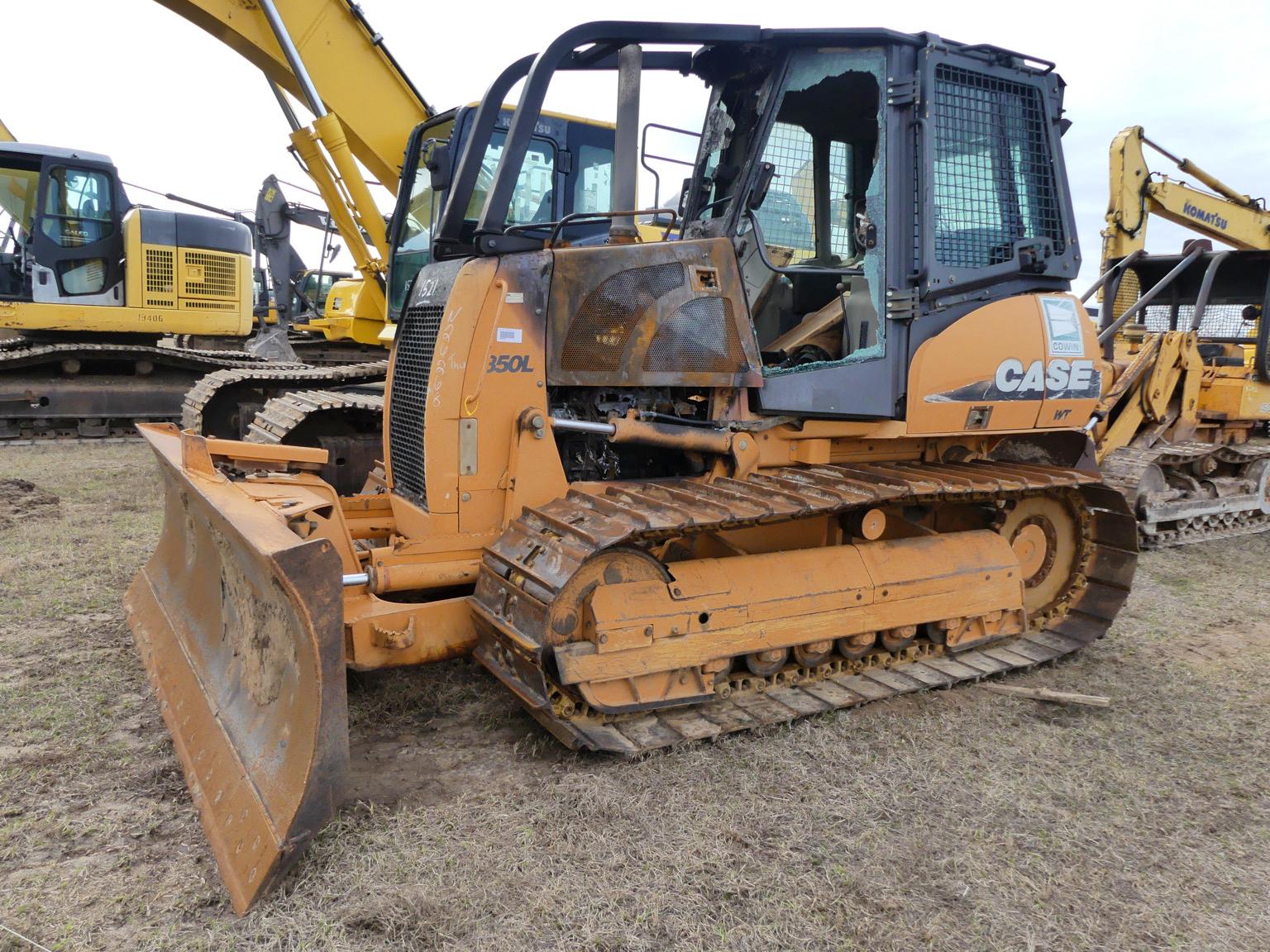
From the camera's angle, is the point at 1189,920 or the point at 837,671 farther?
the point at 837,671

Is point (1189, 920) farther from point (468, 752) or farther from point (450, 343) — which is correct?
point (450, 343)

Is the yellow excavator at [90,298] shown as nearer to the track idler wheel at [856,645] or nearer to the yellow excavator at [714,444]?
the yellow excavator at [714,444]

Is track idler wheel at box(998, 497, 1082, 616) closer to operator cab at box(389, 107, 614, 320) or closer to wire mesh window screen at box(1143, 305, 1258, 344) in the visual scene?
operator cab at box(389, 107, 614, 320)

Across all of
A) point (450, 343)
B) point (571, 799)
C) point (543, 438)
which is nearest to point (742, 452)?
point (543, 438)

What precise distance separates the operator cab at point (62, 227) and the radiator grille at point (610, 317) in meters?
10.0

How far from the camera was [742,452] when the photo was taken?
4066 mm

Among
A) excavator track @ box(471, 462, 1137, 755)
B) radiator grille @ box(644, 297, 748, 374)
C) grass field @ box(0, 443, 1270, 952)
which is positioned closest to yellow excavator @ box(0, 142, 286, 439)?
grass field @ box(0, 443, 1270, 952)

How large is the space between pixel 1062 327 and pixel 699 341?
6.23 feet

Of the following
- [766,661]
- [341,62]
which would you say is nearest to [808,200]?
[766,661]

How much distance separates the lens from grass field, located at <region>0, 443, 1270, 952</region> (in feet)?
8.14

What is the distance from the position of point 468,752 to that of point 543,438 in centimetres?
126

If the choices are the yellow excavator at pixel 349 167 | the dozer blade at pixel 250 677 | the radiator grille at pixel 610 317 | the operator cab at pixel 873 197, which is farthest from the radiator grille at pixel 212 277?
the radiator grille at pixel 610 317

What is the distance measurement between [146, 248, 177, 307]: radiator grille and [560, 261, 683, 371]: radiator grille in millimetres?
9907

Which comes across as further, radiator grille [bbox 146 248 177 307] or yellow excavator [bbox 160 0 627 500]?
radiator grille [bbox 146 248 177 307]
